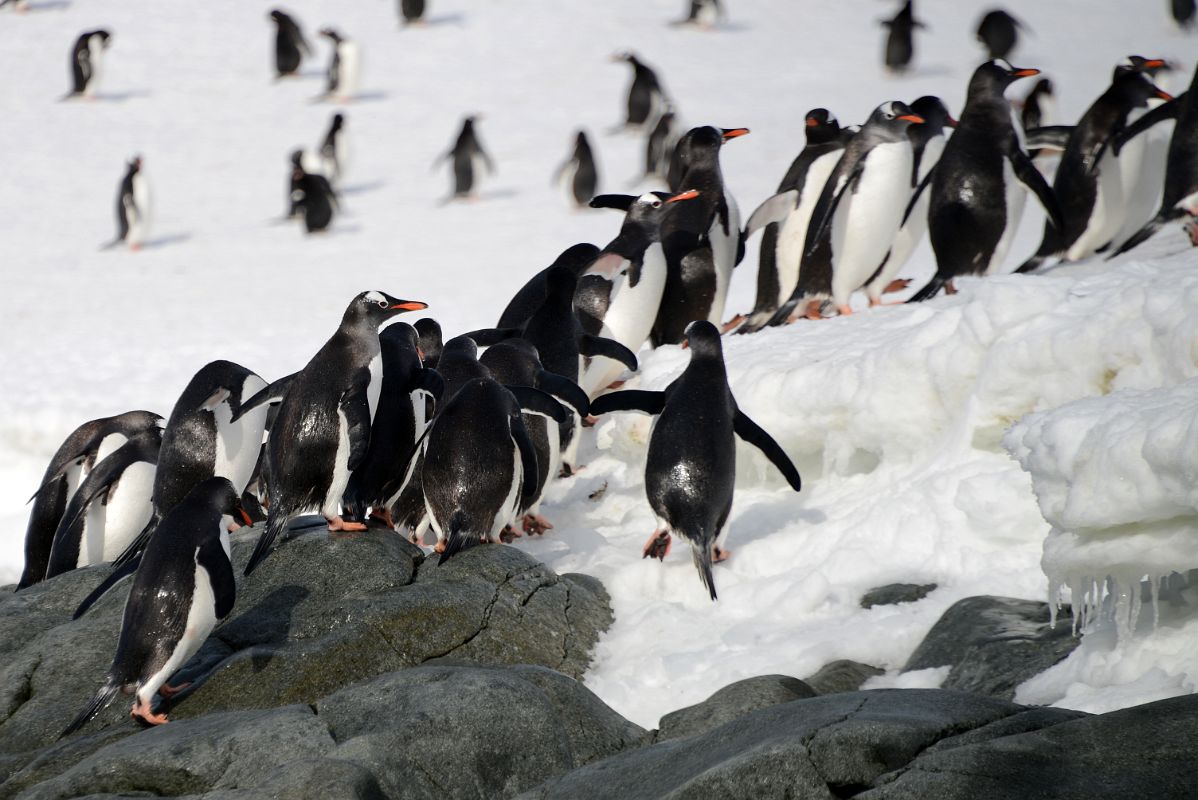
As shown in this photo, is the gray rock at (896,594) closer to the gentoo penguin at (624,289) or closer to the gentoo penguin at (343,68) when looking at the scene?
the gentoo penguin at (624,289)

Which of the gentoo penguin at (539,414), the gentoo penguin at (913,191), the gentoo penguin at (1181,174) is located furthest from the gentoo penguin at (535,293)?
the gentoo penguin at (1181,174)

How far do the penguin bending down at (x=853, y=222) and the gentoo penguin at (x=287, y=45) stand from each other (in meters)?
→ 17.1

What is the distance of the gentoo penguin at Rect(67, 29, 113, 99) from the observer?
2184 cm

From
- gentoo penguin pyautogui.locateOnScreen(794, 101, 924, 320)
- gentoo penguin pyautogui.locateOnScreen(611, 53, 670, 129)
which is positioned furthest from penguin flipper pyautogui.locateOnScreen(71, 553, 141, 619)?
gentoo penguin pyautogui.locateOnScreen(611, 53, 670, 129)

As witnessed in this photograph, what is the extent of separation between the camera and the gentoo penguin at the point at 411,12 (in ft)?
82.8

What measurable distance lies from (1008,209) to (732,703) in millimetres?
4861

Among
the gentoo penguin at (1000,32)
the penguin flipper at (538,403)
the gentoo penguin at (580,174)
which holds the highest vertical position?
the gentoo penguin at (1000,32)

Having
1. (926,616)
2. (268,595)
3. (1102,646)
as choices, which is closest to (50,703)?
(268,595)

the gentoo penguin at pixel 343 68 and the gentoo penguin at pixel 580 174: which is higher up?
the gentoo penguin at pixel 343 68

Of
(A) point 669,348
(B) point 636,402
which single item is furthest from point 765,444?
(A) point 669,348

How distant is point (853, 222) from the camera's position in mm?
7727

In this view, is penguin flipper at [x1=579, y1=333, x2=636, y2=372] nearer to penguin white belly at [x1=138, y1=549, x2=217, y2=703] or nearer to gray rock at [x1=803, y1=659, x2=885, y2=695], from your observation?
gray rock at [x1=803, y1=659, x2=885, y2=695]

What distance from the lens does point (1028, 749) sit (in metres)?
2.57

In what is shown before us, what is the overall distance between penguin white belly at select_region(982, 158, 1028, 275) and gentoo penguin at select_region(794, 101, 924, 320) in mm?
543
